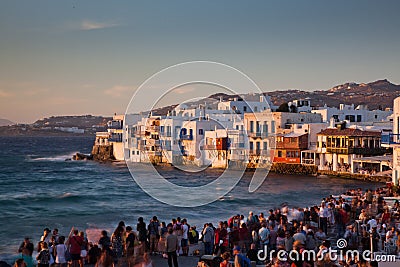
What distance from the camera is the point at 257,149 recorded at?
6144cm

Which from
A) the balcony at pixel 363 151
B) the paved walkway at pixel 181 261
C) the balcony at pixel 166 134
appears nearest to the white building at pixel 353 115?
the balcony at pixel 363 151

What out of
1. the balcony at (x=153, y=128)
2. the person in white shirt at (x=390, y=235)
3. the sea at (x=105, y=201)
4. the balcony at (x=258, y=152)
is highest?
the balcony at (x=153, y=128)

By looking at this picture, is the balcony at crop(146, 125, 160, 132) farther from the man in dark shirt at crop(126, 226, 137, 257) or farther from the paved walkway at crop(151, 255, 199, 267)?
the man in dark shirt at crop(126, 226, 137, 257)

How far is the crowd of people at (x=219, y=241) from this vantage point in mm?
10820

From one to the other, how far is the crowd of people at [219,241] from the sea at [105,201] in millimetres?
5916

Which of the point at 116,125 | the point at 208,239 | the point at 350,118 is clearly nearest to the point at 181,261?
the point at 208,239

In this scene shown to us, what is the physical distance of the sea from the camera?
1082 inches

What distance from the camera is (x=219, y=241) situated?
496 inches

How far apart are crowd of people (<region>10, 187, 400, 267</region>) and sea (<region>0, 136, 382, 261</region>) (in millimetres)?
5916

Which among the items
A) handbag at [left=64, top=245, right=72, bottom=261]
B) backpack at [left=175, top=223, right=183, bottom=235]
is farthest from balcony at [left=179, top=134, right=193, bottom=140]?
handbag at [left=64, top=245, right=72, bottom=261]

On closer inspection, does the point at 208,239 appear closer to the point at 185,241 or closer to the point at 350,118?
the point at 185,241

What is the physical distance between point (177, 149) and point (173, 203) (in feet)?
115

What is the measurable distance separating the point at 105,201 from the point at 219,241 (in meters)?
28.2

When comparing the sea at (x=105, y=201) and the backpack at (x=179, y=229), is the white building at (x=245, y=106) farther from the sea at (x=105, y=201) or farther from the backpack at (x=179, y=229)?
the backpack at (x=179, y=229)
